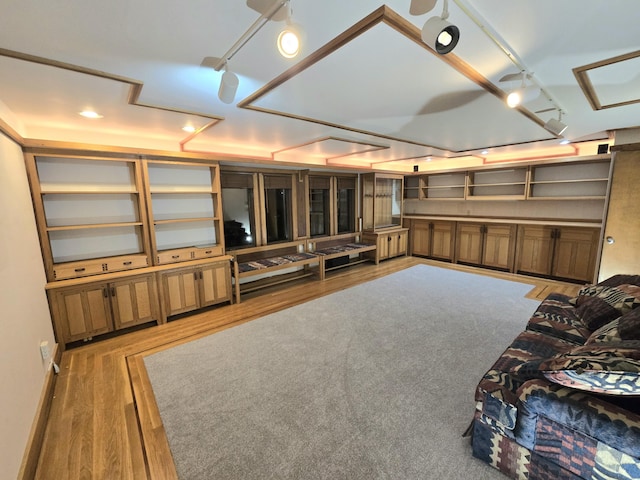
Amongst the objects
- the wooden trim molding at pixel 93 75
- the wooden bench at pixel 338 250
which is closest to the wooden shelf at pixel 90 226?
the wooden trim molding at pixel 93 75

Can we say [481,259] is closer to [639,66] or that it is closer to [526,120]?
[526,120]

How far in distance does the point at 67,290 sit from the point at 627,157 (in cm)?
665

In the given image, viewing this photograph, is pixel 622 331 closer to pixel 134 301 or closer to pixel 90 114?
pixel 134 301

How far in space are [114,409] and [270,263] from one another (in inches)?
109

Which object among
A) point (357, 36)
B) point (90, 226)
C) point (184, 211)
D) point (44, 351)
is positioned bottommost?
point (44, 351)

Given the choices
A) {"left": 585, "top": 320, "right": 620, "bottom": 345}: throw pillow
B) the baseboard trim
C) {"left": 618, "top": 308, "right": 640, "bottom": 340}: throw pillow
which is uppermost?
{"left": 618, "top": 308, "right": 640, "bottom": 340}: throw pillow

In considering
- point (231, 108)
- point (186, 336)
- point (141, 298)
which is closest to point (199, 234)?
point (141, 298)

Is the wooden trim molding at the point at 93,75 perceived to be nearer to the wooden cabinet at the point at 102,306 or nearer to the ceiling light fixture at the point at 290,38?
the ceiling light fixture at the point at 290,38

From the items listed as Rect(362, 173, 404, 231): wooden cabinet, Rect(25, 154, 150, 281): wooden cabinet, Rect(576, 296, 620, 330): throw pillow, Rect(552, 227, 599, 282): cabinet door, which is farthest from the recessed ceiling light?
Rect(552, 227, 599, 282): cabinet door

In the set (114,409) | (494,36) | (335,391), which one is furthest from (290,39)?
(114,409)

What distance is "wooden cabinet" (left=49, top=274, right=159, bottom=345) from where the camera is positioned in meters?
2.83

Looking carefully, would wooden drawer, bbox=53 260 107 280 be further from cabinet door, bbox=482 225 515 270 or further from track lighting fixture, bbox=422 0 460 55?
cabinet door, bbox=482 225 515 270

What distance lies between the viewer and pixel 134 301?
3236 mm

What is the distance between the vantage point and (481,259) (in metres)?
5.89
